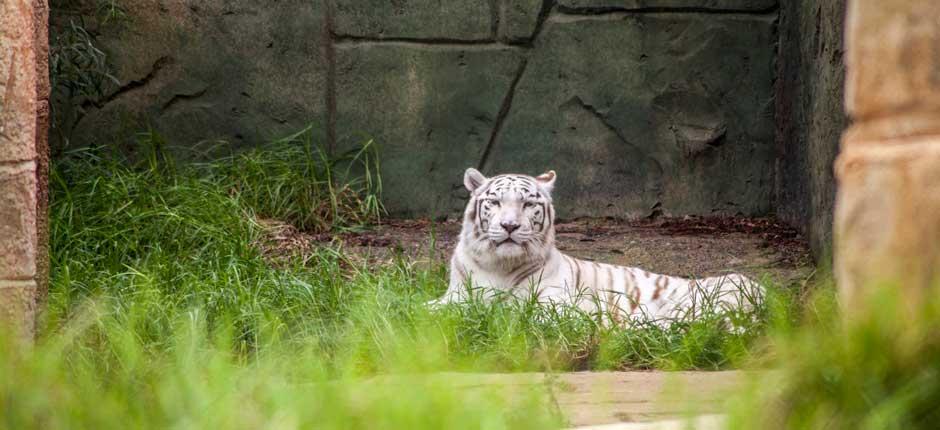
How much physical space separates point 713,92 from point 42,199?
495cm

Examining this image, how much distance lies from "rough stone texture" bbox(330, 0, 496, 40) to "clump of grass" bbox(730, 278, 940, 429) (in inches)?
215

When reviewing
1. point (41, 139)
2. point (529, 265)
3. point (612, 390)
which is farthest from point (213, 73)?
point (612, 390)

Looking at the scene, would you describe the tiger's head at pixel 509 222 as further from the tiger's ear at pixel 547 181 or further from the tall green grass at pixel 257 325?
the tall green grass at pixel 257 325

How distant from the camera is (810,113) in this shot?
6.25 metres

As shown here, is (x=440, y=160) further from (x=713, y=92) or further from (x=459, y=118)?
(x=713, y=92)

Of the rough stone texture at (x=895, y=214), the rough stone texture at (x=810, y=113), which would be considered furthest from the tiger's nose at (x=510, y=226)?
the rough stone texture at (x=895, y=214)

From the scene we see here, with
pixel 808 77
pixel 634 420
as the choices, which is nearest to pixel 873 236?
pixel 634 420

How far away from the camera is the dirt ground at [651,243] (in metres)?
6.18

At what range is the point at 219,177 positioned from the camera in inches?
269

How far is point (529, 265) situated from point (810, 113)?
1.87 metres

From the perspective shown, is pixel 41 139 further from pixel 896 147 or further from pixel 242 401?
pixel 896 147

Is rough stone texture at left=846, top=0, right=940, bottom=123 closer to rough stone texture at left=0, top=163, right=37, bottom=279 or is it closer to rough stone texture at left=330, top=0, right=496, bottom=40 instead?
rough stone texture at left=0, top=163, right=37, bottom=279

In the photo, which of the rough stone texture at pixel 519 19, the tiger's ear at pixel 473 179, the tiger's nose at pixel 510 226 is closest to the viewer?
the tiger's nose at pixel 510 226

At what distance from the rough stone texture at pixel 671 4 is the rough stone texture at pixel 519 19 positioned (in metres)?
0.16
